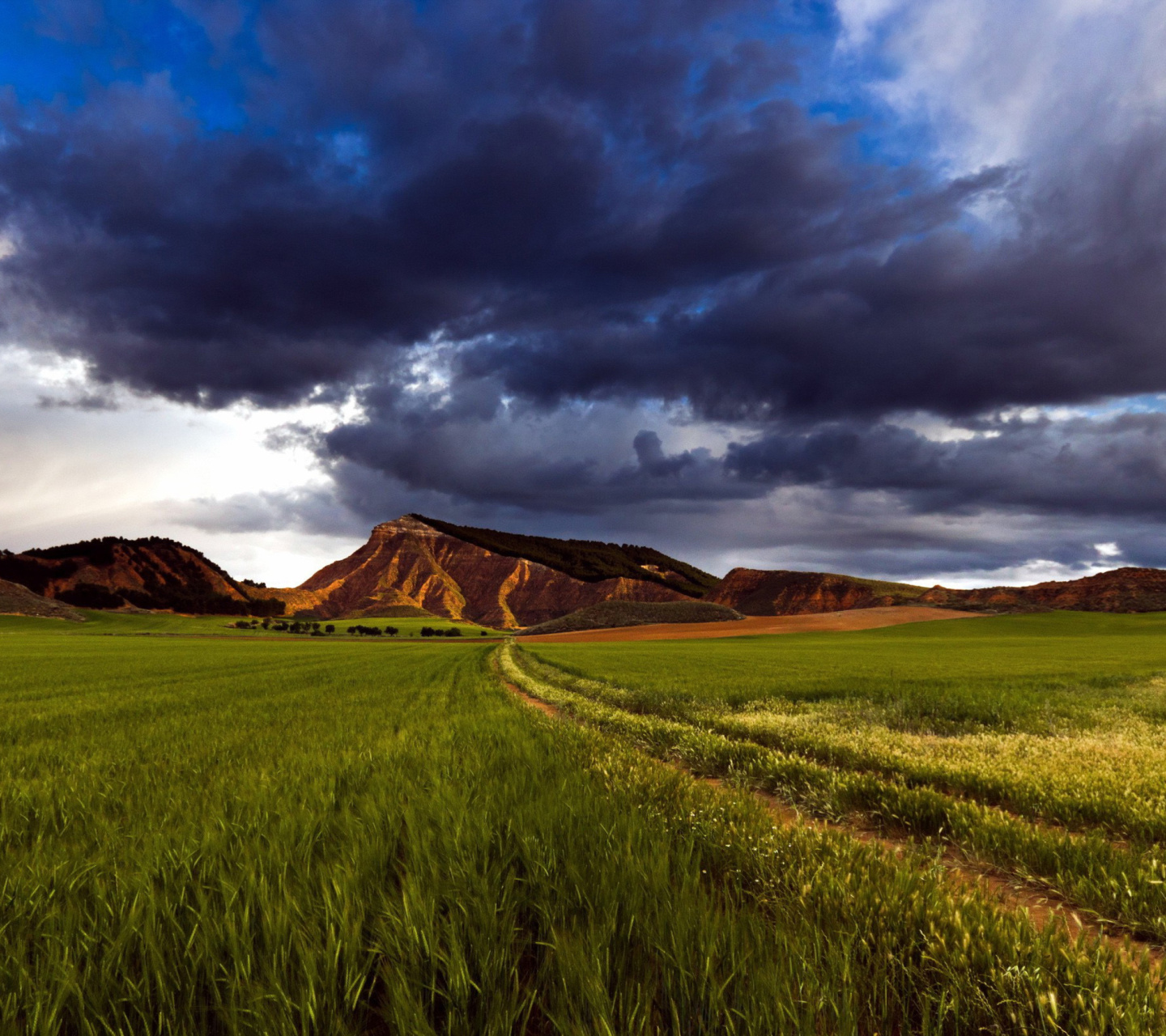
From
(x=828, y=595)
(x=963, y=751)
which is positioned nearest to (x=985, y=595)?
(x=828, y=595)

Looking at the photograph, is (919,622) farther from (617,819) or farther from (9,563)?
(9,563)

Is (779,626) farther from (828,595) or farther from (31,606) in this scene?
(31,606)

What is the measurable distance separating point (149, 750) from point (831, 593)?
207 meters

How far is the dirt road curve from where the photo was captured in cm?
9050

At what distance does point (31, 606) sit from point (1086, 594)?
306918 mm

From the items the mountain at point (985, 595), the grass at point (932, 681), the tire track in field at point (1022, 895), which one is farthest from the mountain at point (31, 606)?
the mountain at point (985, 595)

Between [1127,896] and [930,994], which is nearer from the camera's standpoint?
[930,994]

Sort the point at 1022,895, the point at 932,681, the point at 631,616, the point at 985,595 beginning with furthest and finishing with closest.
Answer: the point at 985,595 < the point at 631,616 < the point at 932,681 < the point at 1022,895

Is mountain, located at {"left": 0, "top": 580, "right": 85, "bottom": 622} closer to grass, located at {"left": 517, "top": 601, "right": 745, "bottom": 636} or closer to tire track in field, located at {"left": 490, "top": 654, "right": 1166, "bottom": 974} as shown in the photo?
grass, located at {"left": 517, "top": 601, "right": 745, "bottom": 636}

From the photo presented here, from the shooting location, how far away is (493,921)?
8.48 ft

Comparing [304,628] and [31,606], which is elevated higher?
[31,606]

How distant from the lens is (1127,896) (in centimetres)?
414

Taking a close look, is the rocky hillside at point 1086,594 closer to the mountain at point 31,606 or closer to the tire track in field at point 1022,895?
the tire track in field at point 1022,895

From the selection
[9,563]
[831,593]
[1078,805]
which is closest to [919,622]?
[831,593]
